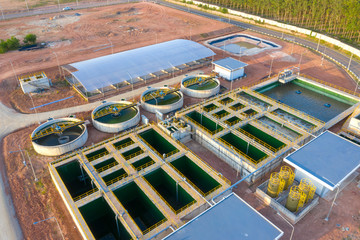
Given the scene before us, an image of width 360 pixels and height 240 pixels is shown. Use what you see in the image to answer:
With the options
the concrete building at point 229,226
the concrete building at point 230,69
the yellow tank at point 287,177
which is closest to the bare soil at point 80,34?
the concrete building at point 230,69

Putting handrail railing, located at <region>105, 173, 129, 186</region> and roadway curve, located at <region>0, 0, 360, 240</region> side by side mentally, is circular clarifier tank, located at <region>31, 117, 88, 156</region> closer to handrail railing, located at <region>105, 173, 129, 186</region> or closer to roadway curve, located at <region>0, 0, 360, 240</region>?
roadway curve, located at <region>0, 0, 360, 240</region>

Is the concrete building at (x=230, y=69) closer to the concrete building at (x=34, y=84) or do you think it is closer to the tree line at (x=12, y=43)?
the concrete building at (x=34, y=84)

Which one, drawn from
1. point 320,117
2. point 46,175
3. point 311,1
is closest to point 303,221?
point 320,117

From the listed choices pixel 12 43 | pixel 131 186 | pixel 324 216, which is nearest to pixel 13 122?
pixel 131 186

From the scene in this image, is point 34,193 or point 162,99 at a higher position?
point 162,99

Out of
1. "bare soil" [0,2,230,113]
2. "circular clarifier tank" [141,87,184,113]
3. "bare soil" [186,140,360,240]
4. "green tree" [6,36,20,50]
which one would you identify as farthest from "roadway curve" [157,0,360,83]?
"green tree" [6,36,20,50]

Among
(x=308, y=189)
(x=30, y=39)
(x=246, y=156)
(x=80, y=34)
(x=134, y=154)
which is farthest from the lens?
(x=80, y=34)

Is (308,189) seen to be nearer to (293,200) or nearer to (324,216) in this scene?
(293,200)
